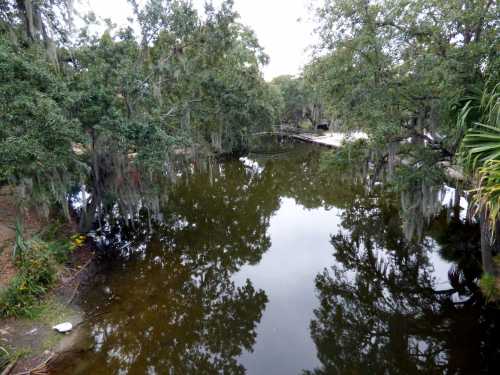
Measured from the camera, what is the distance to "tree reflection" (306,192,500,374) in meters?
4.62

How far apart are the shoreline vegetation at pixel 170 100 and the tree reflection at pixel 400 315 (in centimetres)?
81

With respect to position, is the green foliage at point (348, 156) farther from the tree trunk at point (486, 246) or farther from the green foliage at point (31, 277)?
the green foliage at point (31, 277)

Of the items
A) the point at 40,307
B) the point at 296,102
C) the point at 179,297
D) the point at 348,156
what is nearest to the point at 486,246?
the point at 348,156

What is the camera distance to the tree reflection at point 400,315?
15.2ft

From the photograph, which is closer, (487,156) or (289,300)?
(487,156)

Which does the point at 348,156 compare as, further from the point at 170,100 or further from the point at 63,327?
the point at 63,327

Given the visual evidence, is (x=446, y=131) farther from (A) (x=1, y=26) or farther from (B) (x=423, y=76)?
(A) (x=1, y=26)

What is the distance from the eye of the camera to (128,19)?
23.9ft

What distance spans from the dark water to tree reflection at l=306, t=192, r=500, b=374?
0.08 ft

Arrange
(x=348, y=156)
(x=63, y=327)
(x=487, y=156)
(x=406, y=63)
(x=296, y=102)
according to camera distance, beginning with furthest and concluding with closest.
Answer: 1. (x=296, y=102)
2. (x=348, y=156)
3. (x=406, y=63)
4. (x=63, y=327)
5. (x=487, y=156)

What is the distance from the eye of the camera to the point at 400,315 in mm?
5719

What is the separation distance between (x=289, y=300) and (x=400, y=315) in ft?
7.38

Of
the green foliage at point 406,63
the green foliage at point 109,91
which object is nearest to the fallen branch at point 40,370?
the green foliage at point 109,91

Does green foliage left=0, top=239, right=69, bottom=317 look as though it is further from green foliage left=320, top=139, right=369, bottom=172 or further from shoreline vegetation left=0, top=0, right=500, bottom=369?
green foliage left=320, top=139, right=369, bottom=172
